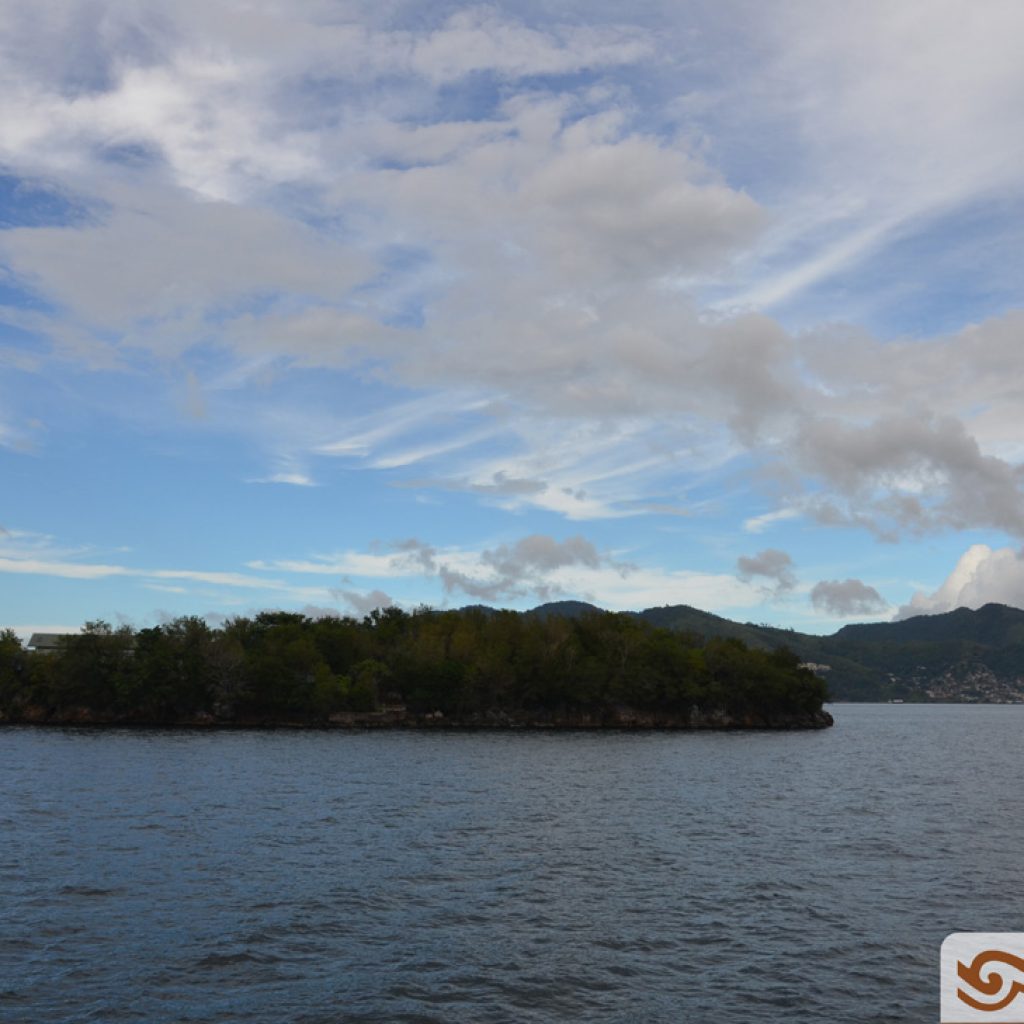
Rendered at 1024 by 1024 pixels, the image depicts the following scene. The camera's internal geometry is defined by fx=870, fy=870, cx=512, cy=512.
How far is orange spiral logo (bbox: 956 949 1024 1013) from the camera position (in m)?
27.4

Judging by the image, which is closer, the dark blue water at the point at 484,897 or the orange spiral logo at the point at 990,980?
the dark blue water at the point at 484,897

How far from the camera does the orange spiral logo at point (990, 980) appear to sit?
27.4m

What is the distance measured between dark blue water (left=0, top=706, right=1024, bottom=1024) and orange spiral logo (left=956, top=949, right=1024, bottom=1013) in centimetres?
129

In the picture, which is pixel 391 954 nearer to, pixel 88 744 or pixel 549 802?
pixel 549 802

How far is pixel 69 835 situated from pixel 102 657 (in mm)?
151763

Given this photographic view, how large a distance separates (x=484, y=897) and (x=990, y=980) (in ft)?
65.9

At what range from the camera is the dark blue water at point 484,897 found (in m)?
27.1

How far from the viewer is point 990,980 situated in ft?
98.0

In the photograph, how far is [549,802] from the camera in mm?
71438

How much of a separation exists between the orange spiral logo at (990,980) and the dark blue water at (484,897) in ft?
4.25

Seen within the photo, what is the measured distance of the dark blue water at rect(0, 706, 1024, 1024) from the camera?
27141 mm

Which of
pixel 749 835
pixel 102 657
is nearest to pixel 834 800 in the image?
pixel 749 835

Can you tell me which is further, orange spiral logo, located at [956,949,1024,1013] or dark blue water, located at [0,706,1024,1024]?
orange spiral logo, located at [956,949,1024,1013]

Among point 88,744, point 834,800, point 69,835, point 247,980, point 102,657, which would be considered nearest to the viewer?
point 247,980
